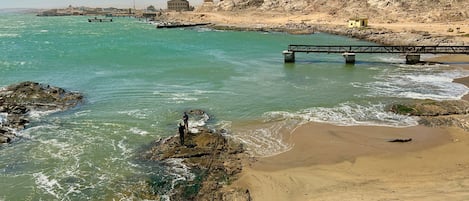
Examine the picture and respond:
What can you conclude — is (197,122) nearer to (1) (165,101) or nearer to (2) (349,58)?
(1) (165,101)

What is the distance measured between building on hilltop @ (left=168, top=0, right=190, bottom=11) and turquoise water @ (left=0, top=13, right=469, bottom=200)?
13837 cm

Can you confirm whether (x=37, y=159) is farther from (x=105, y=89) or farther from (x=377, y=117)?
(x=377, y=117)

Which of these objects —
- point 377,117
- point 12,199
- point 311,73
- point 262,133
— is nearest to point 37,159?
point 12,199

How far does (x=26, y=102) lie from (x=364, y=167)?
65.4 ft

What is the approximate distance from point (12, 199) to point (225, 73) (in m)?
22.4

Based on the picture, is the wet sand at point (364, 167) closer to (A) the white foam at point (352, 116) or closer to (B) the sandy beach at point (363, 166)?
(B) the sandy beach at point (363, 166)

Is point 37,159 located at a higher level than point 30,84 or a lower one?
lower

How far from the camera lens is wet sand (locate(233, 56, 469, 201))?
1264 cm

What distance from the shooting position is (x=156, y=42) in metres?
61.6

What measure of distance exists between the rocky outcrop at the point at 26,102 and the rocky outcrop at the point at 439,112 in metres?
19.2

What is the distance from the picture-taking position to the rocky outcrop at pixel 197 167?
42.6 ft

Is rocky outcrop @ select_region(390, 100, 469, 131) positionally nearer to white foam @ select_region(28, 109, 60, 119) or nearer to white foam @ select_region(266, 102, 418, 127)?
white foam @ select_region(266, 102, 418, 127)

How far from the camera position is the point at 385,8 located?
83750 millimetres

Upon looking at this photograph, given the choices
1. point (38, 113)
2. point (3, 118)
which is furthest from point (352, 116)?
point (3, 118)
